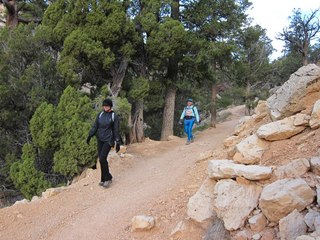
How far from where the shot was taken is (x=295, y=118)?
5188mm

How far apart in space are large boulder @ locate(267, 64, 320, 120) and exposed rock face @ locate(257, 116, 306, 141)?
26 cm

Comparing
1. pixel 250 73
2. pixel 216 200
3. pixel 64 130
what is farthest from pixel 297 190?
pixel 250 73

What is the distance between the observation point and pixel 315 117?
192 inches

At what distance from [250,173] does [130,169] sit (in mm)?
4986

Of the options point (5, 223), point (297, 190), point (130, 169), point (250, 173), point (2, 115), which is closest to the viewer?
point (297, 190)

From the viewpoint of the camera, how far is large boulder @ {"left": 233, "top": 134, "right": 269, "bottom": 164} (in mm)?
4918

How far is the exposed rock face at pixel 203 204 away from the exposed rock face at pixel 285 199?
2.76ft

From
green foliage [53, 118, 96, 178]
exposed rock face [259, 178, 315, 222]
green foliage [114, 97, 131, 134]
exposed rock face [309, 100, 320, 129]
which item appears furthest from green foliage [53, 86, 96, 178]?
exposed rock face [259, 178, 315, 222]

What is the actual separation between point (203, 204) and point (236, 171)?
0.65 m

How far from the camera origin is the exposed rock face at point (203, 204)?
4.49 meters

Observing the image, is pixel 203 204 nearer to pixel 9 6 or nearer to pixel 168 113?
pixel 168 113

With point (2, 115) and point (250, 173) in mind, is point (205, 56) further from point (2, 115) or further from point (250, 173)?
point (250, 173)

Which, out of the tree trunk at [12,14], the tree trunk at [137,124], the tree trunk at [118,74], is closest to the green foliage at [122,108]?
the tree trunk at [118,74]

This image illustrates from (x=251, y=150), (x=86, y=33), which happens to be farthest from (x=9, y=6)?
(x=251, y=150)
